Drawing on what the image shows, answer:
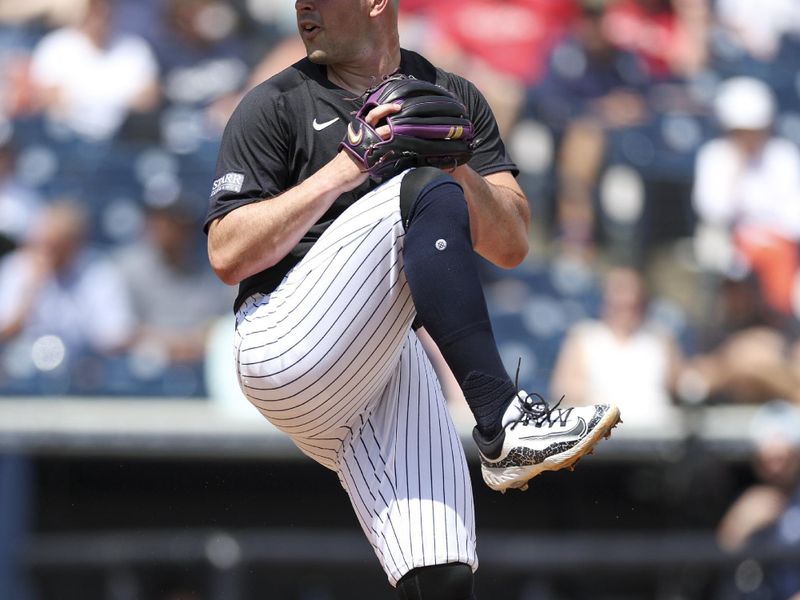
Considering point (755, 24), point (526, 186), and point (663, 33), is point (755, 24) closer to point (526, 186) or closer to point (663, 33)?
point (663, 33)

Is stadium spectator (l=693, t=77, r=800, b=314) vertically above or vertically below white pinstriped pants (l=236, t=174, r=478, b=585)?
below

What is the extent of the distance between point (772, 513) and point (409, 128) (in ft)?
14.9

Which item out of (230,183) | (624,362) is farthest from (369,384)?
(624,362)

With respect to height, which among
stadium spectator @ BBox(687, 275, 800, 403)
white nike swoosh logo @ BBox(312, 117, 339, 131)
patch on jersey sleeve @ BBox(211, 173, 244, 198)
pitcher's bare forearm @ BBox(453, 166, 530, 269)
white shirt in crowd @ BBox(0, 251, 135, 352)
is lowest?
stadium spectator @ BBox(687, 275, 800, 403)

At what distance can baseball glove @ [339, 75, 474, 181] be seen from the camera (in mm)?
2996

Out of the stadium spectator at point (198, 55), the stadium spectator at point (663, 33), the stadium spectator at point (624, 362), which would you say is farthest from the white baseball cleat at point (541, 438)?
the stadium spectator at point (663, 33)

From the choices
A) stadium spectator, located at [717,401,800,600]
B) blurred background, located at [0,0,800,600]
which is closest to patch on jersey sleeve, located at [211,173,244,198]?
blurred background, located at [0,0,800,600]

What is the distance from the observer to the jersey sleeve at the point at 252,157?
10.5 feet

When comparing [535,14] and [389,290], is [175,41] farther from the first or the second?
[389,290]

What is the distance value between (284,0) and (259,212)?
6017mm

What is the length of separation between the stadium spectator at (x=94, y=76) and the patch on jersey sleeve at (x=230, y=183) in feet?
15.0

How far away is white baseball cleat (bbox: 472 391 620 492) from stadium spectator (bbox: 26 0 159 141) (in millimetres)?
5067

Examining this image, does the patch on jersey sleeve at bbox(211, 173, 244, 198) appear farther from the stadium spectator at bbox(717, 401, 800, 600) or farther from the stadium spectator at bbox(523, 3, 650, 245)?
the stadium spectator at bbox(523, 3, 650, 245)

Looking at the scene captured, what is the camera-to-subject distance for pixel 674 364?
7152 millimetres
